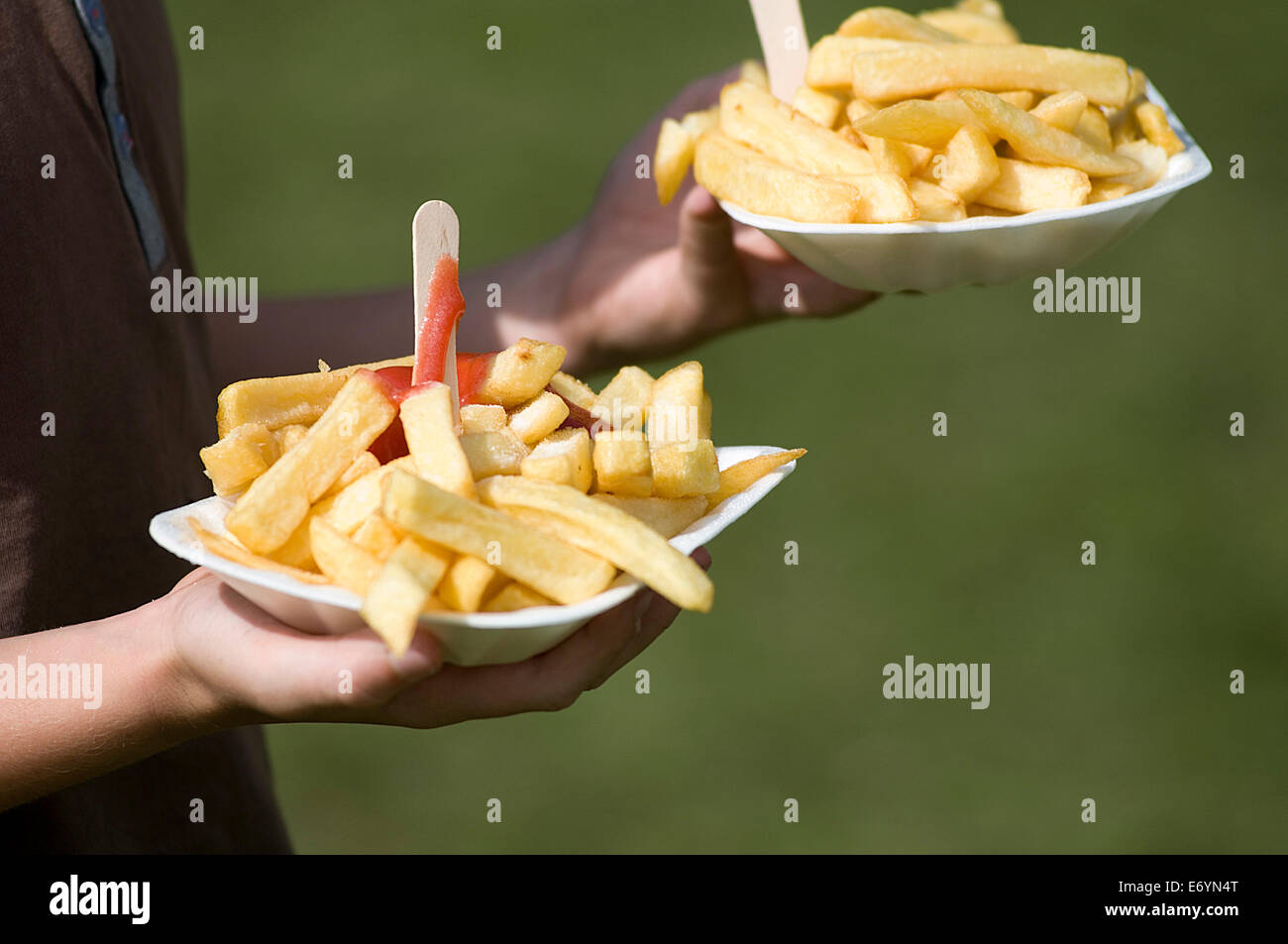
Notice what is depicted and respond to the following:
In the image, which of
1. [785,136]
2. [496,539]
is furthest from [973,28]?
[496,539]

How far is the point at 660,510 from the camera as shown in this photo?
2.03m

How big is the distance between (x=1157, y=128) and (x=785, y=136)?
2.66ft

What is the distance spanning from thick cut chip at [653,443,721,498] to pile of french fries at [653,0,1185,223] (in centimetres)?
67

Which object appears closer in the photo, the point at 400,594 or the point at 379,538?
the point at 400,594

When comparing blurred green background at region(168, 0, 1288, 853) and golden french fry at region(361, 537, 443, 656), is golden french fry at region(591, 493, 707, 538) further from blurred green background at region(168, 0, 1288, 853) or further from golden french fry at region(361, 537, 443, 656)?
blurred green background at region(168, 0, 1288, 853)

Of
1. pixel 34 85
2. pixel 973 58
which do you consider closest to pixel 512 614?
pixel 34 85

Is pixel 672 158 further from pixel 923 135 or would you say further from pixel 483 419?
pixel 483 419

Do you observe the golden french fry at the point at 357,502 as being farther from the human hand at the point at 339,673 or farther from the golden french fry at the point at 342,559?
the human hand at the point at 339,673

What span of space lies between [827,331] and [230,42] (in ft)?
17.0

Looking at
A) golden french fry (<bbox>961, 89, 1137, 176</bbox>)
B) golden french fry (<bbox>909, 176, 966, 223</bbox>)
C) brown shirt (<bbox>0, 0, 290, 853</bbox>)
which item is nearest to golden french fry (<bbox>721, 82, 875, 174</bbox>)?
golden french fry (<bbox>909, 176, 966, 223</bbox>)

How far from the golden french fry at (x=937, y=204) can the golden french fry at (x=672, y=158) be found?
0.60m

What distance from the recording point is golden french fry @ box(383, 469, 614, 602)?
1723 mm

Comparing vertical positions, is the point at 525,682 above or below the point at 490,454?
below

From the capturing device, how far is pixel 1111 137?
2.89 m
